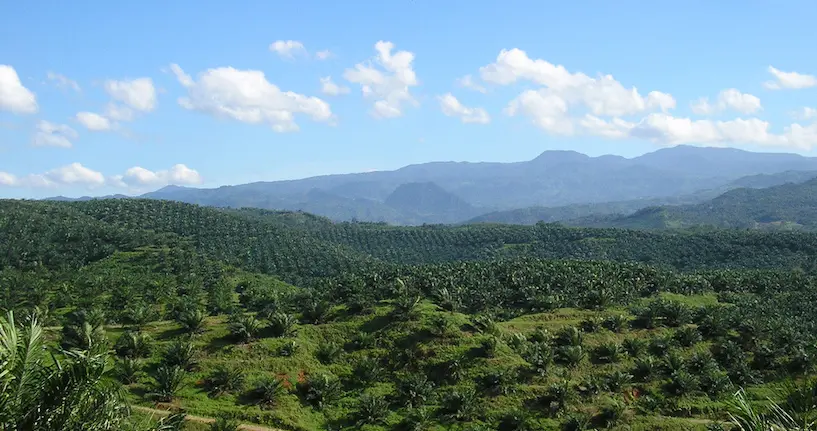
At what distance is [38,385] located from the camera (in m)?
9.61

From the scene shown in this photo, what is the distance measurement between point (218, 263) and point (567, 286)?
2652 inches

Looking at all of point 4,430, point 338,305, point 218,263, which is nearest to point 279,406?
point 338,305

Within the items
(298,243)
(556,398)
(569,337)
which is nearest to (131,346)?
(556,398)

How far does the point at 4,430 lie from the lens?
9.15m

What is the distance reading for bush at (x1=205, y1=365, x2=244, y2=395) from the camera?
34.4 m

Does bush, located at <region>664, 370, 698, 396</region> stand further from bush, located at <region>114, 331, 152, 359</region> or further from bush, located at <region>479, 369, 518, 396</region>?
bush, located at <region>114, 331, 152, 359</region>

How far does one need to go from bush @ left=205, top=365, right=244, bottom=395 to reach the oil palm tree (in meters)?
26.4

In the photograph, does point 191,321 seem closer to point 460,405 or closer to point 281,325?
point 281,325

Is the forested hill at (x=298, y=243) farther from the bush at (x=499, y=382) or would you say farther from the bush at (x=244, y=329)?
the bush at (x=499, y=382)

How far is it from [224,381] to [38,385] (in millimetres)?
26877

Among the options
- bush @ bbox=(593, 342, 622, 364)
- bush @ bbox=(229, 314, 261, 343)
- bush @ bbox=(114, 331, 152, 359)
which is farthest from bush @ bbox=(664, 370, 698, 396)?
bush @ bbox=(114, 331, 152, 359)

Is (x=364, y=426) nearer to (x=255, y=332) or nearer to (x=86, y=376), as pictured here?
(x=255, y=332)

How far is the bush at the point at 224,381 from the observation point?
1356 inches

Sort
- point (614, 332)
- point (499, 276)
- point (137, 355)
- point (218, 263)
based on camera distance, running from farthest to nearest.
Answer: point (218, 263), point (499, 276), point (614, 332), point (137, 355)
